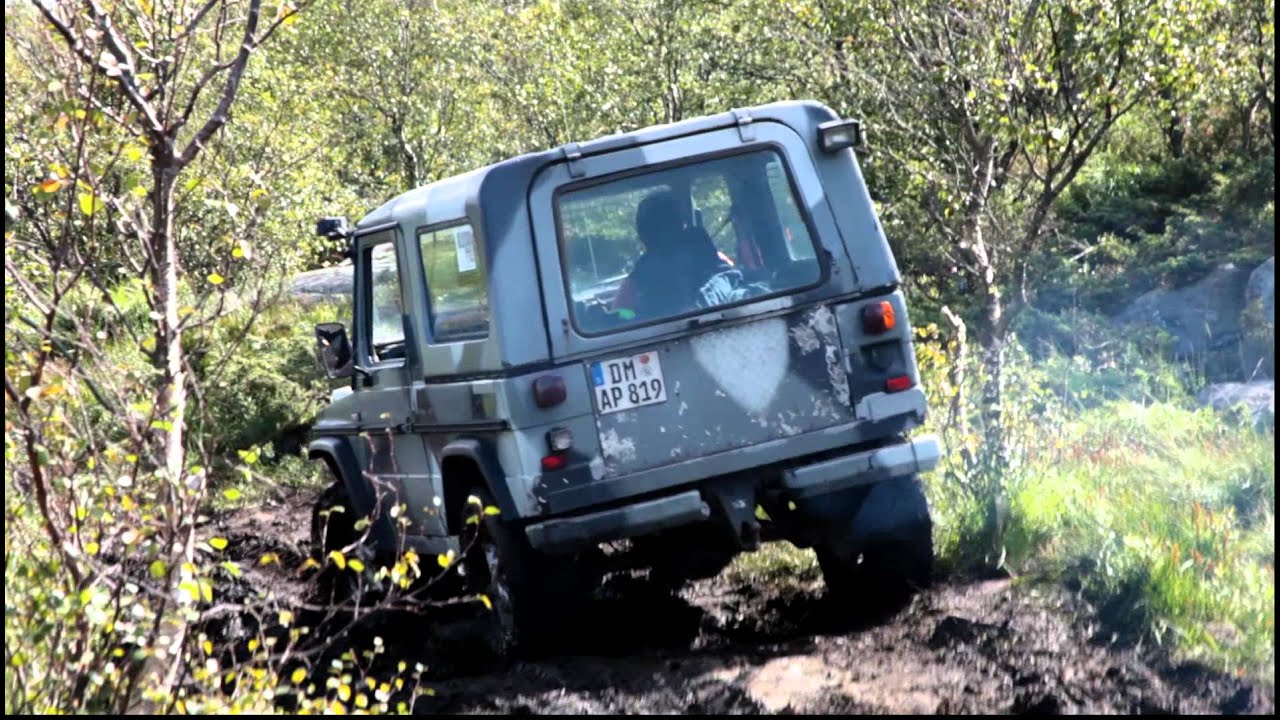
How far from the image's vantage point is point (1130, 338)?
1408 centimetres

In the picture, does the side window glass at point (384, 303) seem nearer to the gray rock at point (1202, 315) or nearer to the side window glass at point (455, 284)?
the side window glass at point (455, 284)

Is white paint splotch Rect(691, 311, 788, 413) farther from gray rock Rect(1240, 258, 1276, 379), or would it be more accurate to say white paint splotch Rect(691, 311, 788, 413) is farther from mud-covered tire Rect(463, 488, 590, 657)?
gray rock Rect(1240, 258, 1276, 379)

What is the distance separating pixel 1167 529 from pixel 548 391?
2677 millimetres

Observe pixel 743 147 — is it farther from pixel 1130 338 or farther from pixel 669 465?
pixel 1130 338

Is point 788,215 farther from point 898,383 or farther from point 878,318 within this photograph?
point 898,383

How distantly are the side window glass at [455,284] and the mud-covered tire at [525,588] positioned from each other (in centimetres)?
72

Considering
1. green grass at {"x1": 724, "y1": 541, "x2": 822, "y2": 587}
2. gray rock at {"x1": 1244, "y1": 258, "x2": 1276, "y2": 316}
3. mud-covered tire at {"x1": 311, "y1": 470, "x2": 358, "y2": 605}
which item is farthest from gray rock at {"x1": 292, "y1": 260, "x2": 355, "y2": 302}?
green grass at {"x1": 724, "y1": 541, "x2": 822, "y2": 587}

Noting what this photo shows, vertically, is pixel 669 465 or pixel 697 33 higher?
pixel 697 33

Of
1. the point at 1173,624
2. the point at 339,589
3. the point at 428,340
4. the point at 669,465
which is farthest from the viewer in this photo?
the point at 339,589

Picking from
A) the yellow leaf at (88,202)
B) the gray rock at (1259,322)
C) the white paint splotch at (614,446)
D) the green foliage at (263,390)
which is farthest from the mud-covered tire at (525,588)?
the gray rock at (1259,322)

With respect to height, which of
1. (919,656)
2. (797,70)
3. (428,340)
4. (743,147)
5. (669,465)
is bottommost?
(919,656)

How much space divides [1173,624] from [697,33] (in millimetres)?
11990

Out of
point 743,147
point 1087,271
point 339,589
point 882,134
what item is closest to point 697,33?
point 1087,271

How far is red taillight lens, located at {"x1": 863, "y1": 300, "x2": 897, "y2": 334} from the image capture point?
636cm
